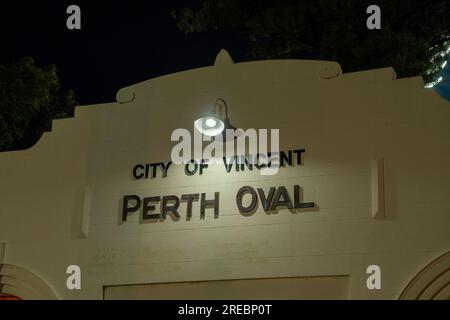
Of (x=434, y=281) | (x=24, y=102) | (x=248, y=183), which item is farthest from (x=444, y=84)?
(x=24, y=102)

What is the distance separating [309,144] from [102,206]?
2.79 m

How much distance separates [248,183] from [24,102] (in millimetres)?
9121

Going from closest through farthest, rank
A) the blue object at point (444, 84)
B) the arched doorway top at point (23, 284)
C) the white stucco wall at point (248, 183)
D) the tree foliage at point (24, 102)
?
the white stucco wall at point (248, 183), the arched doorway top at point (23, 284), the blue object at point (444, 84), the tree foliage at point (24, 102)

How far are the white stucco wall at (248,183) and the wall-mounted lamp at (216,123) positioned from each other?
4.9 inches

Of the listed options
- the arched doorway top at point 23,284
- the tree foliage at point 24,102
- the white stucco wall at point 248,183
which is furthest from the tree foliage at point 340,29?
the arched doorway top at point 23,284

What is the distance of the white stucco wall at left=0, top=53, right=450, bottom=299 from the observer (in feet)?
28.4

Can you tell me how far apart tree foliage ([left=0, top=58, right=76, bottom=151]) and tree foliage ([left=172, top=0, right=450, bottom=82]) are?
12.2 ft

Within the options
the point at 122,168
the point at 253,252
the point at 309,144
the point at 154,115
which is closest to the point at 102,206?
the point at 122,168

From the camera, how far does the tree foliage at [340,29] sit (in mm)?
14141

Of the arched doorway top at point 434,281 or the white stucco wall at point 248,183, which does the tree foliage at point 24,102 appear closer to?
the white stucco wall at point 248,183

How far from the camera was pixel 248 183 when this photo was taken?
9453 millimetres

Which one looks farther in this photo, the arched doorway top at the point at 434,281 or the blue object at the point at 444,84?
the blue object at the point at 444,84

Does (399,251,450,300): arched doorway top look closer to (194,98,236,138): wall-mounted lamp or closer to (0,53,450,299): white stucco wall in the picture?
(0,53,450,299): white stucco wall

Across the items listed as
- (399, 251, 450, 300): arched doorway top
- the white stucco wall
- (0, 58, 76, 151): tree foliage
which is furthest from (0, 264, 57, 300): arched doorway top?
(0, 58, 76, 151): tree foliage
